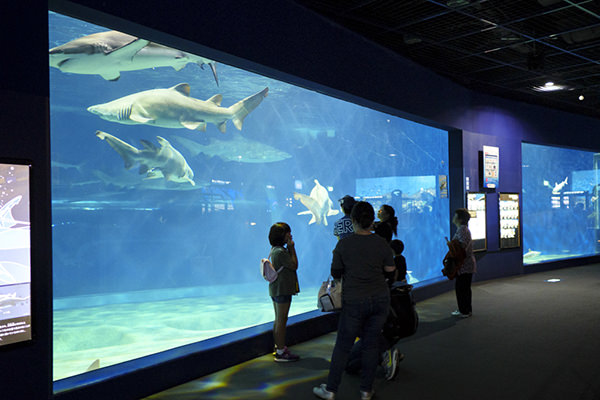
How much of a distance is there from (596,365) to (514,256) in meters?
7.06

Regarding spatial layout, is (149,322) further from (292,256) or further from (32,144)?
(32,144)

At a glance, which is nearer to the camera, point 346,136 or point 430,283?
point 430,283

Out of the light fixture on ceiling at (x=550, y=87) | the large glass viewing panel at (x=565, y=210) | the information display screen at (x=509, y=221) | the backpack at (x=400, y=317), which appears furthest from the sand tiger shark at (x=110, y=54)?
the large glass viewing panel at (x=565, y=210)

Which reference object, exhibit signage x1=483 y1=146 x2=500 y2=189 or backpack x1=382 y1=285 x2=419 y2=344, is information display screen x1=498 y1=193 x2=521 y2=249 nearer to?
exhibit signage x1=483 y1=146 x2=500 y2=189

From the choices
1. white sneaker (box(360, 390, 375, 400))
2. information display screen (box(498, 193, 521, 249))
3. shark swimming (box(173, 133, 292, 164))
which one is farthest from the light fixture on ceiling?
shark swimming (box(173, 133, 292, 164))

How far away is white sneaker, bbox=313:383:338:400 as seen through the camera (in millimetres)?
3389

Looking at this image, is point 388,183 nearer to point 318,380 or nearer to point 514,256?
point 514,256

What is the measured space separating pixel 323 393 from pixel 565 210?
17.7 meters

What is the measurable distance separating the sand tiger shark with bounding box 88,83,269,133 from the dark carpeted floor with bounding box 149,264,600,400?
152 inches

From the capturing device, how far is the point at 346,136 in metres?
33.9

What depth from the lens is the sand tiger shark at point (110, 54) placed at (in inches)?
191

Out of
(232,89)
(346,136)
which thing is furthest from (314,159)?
→ (232,89)

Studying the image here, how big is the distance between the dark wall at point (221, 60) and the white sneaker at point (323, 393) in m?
1.31

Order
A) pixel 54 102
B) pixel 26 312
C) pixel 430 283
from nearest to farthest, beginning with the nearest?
1. pixel 26 312
2. pixel 430 283
3. pixel 54 102
